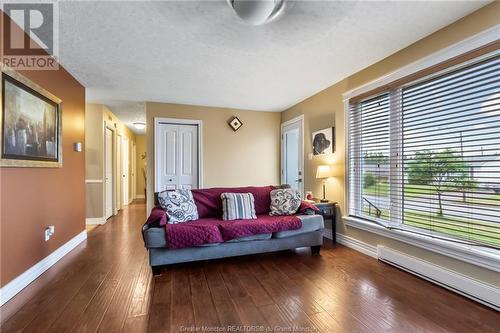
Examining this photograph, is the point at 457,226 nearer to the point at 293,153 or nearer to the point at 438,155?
the point at 438,155

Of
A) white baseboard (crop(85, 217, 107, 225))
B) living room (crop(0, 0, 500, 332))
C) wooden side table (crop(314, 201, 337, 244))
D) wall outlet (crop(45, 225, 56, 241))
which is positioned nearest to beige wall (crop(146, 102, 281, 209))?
living room (crop(0, 0, 500, 332))

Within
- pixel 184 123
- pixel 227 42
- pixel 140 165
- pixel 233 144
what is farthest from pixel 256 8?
pixel 140 165

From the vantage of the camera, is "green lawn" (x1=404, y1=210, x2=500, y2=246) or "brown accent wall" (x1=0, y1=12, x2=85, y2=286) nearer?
"green lawn" (x1=404, y1=210, x2=500, y2=246)

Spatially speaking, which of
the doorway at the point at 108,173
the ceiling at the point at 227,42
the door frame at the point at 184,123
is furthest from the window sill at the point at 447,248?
the doorway at the point at 108,173

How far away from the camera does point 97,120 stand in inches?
188

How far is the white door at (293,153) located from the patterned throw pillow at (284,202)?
1265mm

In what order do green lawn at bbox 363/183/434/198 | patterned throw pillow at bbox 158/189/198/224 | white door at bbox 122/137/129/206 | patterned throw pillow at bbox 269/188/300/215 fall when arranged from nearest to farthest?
green lawn at bbox 363/183/434/198 < patterned throw pillow at bbox 158/189/198/224 < patterned throw pillow at bbox 269/188/300/215 < white door at bbox 122/137/129/206

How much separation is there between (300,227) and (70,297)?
92.1 inches

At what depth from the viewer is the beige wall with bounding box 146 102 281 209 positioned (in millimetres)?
4723

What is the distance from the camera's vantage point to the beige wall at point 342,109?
203cm

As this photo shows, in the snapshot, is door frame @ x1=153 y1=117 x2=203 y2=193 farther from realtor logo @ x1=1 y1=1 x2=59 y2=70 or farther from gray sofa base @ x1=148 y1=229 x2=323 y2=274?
gray sofa base @ x1=148 y1=229 x2=323 y2=274

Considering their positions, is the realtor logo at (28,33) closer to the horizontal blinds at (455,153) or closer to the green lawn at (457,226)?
the horizontal blinds at (455,153)

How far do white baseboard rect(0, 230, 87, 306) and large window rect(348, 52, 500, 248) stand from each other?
12.2 feet

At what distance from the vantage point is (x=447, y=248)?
2.21 metres
